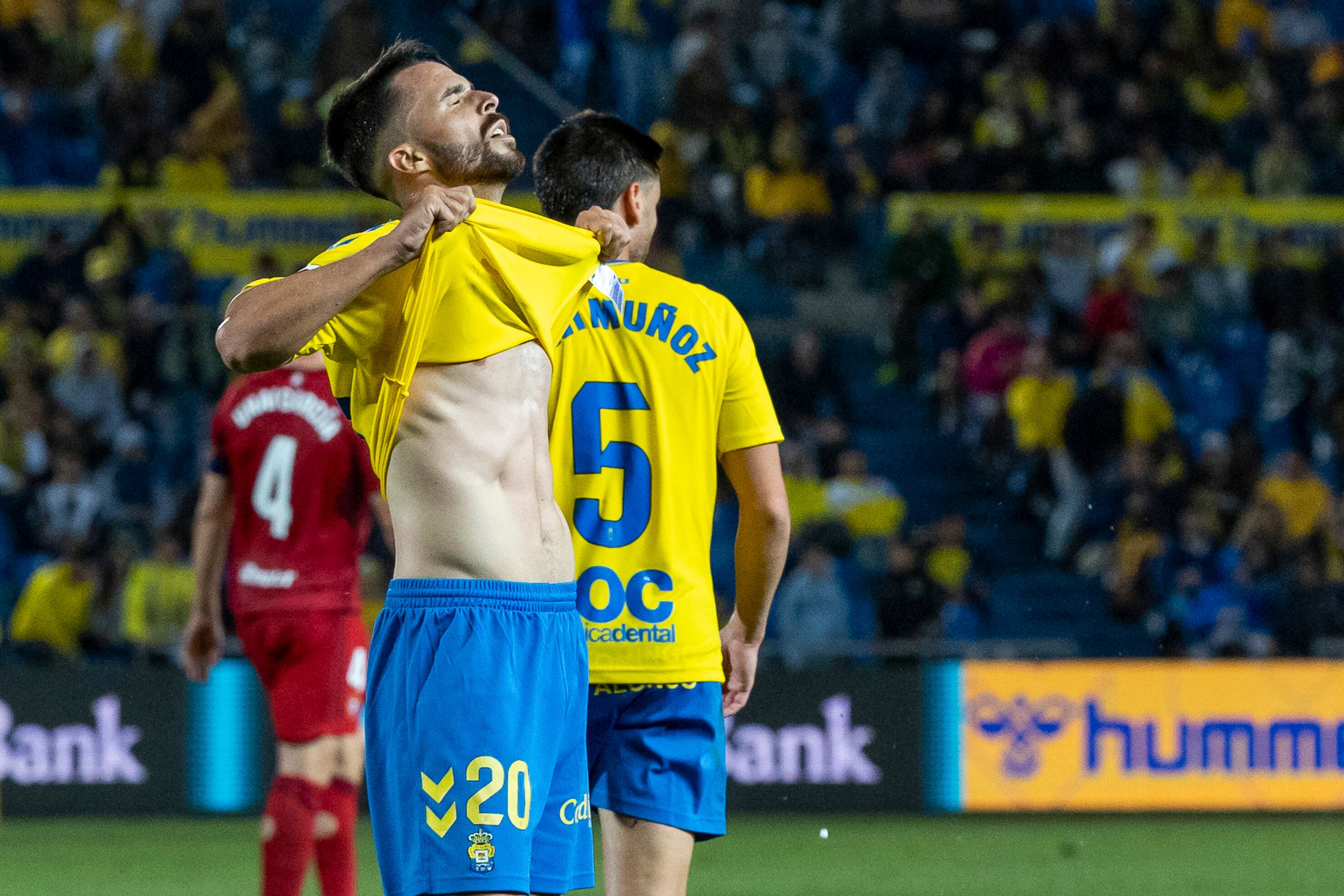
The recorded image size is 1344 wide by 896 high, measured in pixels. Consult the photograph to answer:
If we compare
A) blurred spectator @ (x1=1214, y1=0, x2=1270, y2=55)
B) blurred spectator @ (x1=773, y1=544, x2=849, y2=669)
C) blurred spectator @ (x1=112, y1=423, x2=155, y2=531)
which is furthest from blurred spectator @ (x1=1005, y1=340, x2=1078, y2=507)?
blurred spectator @ (x1=112, y1=423, x2=155, y2=531)

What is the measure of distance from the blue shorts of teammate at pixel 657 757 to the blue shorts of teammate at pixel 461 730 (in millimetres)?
677

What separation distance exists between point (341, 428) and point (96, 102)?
1115 centimetres

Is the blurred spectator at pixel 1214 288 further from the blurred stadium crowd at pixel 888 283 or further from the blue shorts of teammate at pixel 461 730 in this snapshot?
the blue shorts of teammate at pixel 461 730

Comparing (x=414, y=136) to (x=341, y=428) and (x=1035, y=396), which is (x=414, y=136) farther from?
(x=1035, y=396)

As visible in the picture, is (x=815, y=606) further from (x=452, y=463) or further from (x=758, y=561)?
(x=452, y=463)

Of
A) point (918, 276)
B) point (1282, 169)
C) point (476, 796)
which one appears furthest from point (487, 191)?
point (1282, 169)

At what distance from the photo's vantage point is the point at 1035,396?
1324 centimetres

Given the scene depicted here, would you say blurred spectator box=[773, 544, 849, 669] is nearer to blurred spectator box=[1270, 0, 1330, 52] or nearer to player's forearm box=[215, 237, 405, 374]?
blurred spectator box=[1270, 0, 1330, 52]

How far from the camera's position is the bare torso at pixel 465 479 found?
10.2 ft

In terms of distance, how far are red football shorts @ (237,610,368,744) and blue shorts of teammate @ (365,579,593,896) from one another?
2.48m

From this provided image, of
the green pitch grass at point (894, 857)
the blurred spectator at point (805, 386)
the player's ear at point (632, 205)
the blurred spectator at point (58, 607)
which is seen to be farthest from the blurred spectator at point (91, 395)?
the player's ear at point (632, 205)

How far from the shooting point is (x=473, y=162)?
3209 mm

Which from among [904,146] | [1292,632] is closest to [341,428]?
[1292,632]

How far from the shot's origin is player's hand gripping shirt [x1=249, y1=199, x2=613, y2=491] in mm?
3076
